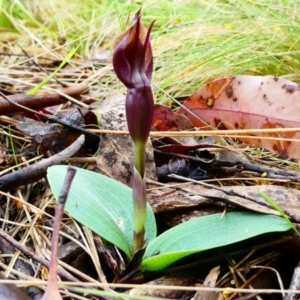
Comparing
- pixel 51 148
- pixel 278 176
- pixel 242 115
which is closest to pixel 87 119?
pixel 51 148

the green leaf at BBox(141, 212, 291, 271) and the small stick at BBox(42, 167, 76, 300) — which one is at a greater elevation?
the small stick at BBox(42, 167, 76, 300)

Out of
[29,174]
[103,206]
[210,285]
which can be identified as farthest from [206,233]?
[29,174]

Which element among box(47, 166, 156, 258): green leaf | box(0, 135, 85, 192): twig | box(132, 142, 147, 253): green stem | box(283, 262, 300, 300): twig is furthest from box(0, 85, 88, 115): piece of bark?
box(283, 262, 300, 300): twig

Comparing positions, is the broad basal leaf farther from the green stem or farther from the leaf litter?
the green stem

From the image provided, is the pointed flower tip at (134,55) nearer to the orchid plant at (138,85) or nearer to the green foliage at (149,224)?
the orchid plant at (138,85)

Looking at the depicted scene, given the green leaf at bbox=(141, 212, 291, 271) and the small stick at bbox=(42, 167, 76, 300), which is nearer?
the small stick at bbox=(42, 167, 76, 300)

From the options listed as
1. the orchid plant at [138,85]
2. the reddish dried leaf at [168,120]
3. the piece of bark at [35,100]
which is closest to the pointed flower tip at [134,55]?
the orchid plant at [138,85]

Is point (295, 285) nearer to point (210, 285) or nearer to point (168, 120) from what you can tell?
point (210, 285)
